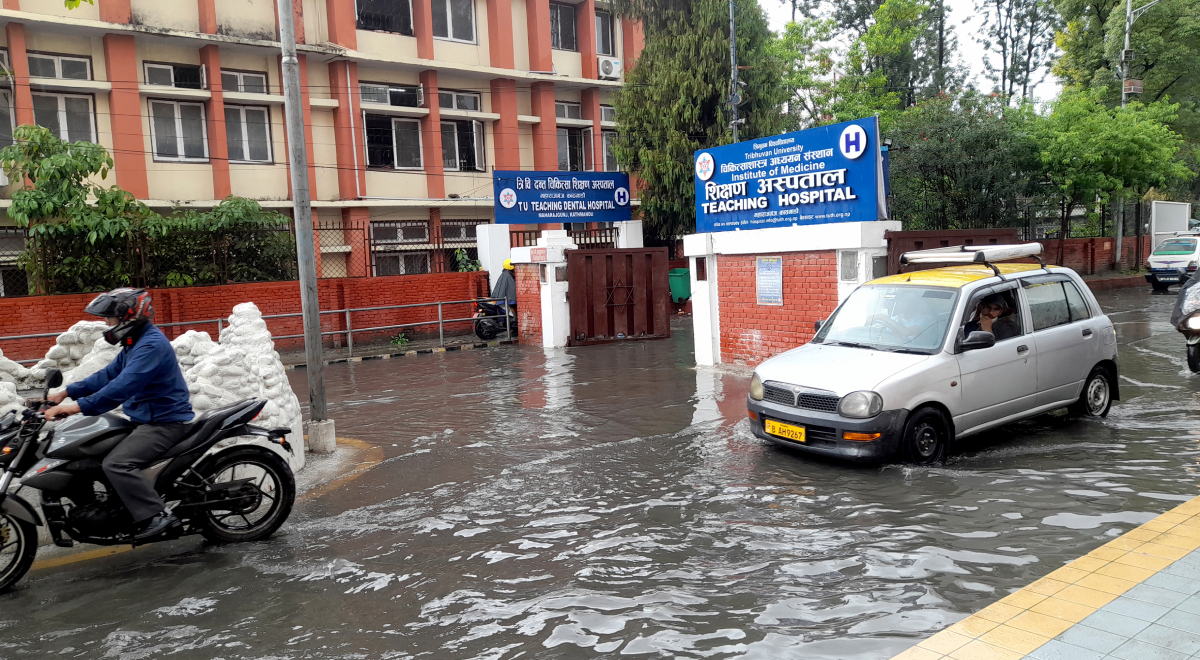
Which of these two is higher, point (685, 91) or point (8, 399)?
point (685, 91)

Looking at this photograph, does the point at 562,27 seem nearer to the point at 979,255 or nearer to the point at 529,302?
the point at 529,302

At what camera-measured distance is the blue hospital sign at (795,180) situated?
37.2ft

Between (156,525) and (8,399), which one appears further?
(8,399)

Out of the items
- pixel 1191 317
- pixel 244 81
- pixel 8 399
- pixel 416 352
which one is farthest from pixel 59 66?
pixel 1191 317

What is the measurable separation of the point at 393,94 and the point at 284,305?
8.74 meters

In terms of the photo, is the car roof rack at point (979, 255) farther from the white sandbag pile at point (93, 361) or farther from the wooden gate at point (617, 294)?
the wooden gate at point (617, 294)

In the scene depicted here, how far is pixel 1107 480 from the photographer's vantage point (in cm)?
656

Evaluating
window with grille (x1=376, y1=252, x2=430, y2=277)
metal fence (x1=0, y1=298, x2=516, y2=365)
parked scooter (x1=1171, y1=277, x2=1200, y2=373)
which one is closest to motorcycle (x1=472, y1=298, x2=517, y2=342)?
metal fence (x1=0, y1=298, x2=516, y2=365)

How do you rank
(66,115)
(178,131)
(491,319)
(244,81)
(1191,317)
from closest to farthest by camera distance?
(1191,317), (491,319), (66,115), (178,131), (244,81)

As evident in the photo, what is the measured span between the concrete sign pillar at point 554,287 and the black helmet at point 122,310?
41.4 feet

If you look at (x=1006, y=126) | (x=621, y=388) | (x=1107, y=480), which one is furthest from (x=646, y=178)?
(x=1107, y=480)

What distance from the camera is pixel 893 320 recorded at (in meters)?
7.98

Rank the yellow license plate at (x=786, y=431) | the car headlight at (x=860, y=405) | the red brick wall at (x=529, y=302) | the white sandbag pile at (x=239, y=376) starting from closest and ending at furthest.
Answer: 1. the car headlight at (x=860, y=405)
2. the white sandbag pile at (x=239, y=376)
3. the yellow license plate at (x=786, y=431)
4. the red brick wall at (x=529, y=302)

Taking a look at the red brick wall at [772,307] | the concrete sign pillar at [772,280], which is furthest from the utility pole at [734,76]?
the red brick wall at [772,307]
